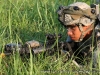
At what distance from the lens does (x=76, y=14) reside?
3449 millimetres

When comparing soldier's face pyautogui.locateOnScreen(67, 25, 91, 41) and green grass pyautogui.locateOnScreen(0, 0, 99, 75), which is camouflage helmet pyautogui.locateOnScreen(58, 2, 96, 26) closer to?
soldier's face pyautogui.locateOnScreen(67, 25, 91, 41)

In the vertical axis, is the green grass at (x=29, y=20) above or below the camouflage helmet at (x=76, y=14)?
below

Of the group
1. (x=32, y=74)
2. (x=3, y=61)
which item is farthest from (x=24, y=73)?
(x=3, y=61)

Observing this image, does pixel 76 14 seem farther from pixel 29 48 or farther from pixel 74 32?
pixel 29 48

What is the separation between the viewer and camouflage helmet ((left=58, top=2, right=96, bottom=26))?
11.3ft

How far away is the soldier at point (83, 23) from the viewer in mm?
3441

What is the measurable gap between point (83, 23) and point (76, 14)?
12 cm

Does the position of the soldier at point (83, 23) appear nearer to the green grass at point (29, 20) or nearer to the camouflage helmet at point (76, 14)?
the camouflage helmet at point (76, 14)

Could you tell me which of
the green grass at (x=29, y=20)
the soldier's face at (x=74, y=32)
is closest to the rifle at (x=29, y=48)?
the soldier's face at (x=74, y=32)

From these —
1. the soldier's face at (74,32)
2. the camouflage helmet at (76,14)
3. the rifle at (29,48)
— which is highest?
the camouflage helmet at (76,14)

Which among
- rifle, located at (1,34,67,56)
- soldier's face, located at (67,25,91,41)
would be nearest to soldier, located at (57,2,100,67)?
soldier's face, located at (67,25,91,41)

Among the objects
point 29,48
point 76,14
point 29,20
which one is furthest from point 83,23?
point 29,20

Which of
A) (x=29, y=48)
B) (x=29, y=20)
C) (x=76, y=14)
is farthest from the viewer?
(x=29, y=20)

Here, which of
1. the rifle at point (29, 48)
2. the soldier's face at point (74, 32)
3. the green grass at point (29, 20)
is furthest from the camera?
the green grass at point (29, 20)
